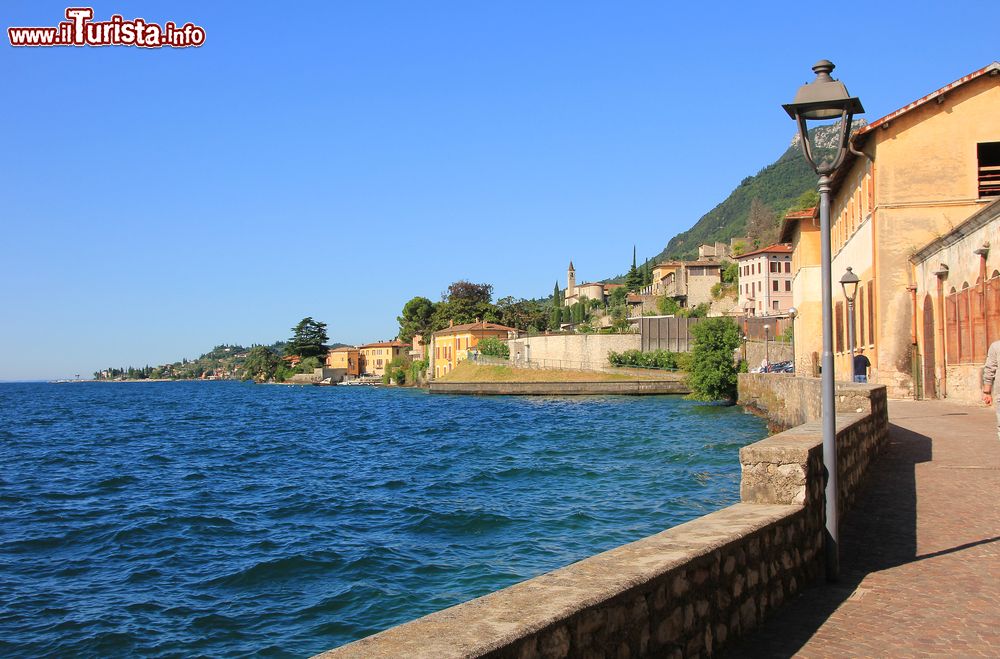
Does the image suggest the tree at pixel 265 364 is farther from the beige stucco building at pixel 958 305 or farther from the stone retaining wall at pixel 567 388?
the beige stucco building at pixel 958 305

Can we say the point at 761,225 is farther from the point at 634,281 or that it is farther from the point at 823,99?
the point at 823,99

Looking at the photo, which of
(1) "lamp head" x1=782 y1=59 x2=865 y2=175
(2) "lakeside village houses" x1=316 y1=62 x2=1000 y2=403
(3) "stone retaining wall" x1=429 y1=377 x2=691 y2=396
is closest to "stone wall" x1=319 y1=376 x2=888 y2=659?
(1) "lamp head" x1=782 y1=59 x2=865 y2=175

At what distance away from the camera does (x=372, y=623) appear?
10117 mm

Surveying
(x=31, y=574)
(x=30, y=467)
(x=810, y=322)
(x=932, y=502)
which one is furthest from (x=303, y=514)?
(x=810, y=322)

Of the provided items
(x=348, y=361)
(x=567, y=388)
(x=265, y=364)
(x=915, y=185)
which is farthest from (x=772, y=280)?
(x=265, y=364)

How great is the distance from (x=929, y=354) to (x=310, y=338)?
146746mm

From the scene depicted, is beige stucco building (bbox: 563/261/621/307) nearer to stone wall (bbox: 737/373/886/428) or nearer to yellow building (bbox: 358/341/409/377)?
yellow building (bbox: 358/341/409/377)

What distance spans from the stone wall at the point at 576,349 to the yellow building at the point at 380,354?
61065mm

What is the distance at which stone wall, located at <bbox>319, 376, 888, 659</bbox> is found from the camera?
318 cm

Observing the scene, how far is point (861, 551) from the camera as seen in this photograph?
6.96m

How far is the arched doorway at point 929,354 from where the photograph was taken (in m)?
24.6

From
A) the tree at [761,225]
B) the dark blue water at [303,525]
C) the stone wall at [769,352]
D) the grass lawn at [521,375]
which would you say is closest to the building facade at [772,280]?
the grass lawn at [521,375]

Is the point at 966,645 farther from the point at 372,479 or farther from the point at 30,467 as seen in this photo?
the point at 30,467

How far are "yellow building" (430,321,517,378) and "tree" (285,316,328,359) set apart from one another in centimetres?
5386
